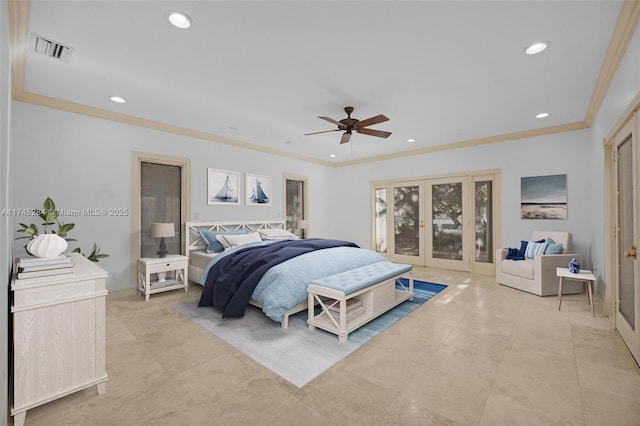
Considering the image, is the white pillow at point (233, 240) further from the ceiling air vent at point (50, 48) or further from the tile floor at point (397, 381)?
the ceiling air vent at point (50, 48)

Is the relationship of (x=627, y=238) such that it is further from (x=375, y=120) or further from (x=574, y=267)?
(x=375, y=120)

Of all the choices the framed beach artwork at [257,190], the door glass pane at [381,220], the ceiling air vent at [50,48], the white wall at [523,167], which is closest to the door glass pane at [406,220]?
the door glass pane at [381,220]

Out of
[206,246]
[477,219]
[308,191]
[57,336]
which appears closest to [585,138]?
[477,219]

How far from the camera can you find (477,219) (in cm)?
583

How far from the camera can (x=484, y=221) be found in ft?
18.9

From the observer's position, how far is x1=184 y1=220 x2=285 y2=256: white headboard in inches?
195

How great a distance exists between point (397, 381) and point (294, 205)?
527 centimetres

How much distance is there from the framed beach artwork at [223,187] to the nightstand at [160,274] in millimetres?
1291

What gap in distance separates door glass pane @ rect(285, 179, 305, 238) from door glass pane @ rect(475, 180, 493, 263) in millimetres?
3803

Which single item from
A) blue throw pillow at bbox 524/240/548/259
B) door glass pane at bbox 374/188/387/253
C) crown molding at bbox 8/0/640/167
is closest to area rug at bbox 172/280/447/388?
blue throw pillow at bbox 524/240/548/259

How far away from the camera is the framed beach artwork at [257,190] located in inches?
236

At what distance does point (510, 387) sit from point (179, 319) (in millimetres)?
3274

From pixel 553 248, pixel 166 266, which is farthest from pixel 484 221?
pixel 166 266

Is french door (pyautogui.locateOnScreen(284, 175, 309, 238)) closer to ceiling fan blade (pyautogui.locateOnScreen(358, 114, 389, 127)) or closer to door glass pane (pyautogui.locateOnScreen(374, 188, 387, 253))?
door glass pane (pyautogui.locateOnScreen(374, 188, 387, 253))
